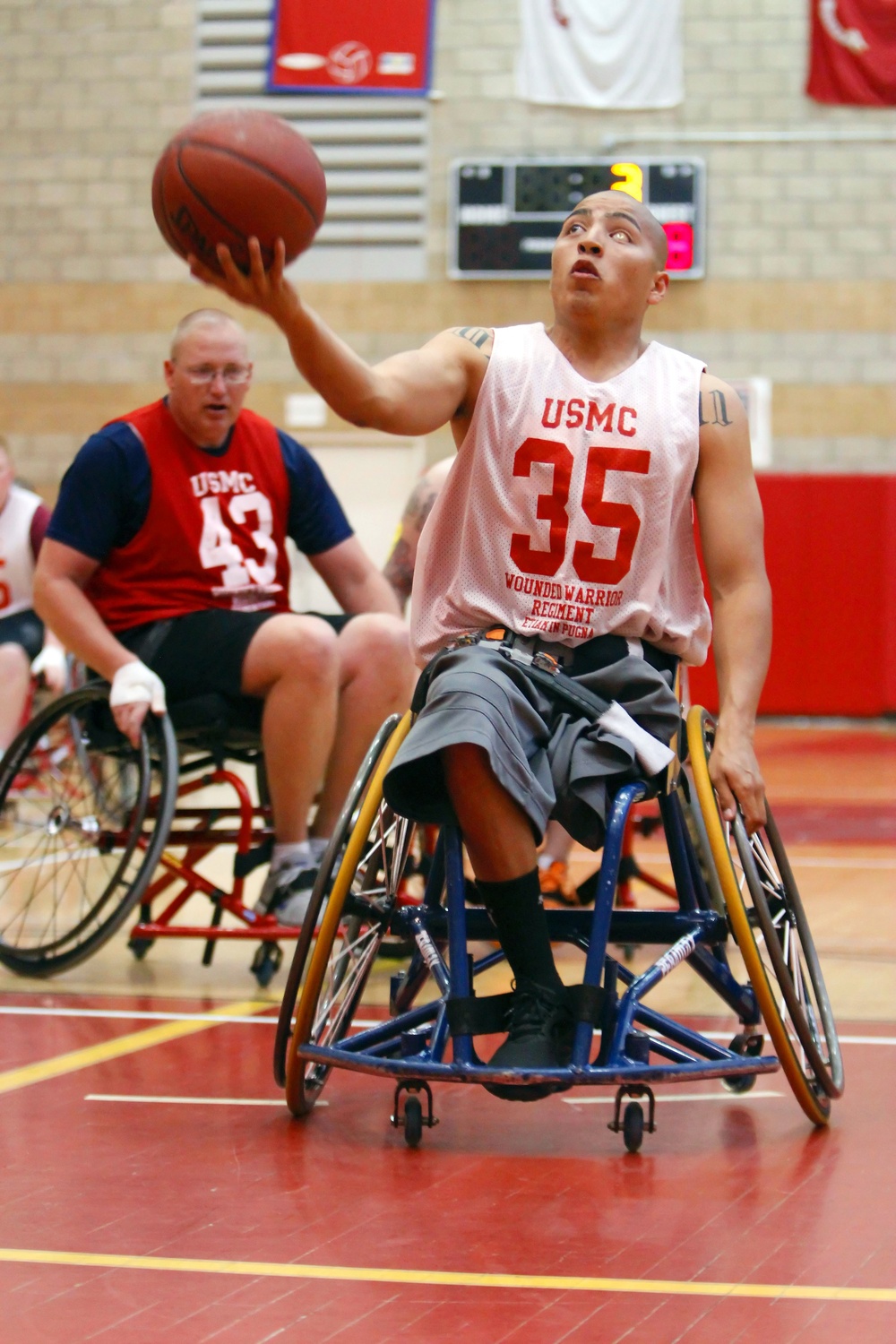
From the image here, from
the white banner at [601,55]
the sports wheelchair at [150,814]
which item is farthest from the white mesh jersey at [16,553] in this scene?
the white banner at [601,55]

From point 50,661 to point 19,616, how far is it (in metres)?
0.21

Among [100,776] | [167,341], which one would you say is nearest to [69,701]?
[100,776]

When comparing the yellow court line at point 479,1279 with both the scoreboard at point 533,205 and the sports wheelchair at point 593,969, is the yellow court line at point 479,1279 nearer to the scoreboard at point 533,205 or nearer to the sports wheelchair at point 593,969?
the sports wheelchair at point 593,969

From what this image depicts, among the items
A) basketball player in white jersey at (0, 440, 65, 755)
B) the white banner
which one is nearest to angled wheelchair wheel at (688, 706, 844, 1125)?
basketball player in white jersey at (0, 440, 65, 755)

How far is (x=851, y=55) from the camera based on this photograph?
11773 millimetres

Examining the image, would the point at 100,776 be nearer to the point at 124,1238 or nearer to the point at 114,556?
the point at 114,556

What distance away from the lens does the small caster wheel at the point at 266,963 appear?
3770 millimetres

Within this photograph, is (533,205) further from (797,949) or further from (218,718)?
(797,949)

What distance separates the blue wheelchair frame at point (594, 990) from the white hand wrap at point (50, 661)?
272 centimetres

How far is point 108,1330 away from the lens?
1761 mm

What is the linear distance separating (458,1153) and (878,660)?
1018 cm

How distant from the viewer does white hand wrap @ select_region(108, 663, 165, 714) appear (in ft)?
11.8

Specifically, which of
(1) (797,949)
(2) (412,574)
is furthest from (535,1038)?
(2) (412,574)

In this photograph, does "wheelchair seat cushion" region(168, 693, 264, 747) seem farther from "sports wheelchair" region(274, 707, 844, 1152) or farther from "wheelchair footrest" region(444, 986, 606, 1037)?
"wheelchair footrest" region(444, 986, 606, 1037)
